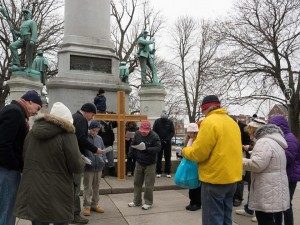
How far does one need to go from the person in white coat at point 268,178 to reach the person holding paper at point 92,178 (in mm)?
2731

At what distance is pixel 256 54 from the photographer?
28.4 m

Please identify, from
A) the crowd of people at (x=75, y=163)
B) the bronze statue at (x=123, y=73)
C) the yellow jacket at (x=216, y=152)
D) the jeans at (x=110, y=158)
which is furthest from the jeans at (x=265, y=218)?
the bronze statue at (x=123, y=73)

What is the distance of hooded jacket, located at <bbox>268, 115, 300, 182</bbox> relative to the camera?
4.84 metres

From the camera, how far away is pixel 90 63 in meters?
12.0

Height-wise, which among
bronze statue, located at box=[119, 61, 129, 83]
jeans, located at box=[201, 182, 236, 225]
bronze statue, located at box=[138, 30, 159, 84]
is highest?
bronze statue, located at box=[138, 30, 159, 84]

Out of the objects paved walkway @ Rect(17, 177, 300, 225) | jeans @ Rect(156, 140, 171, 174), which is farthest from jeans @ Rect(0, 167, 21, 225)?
jeans @ Rect(156, 140, 171, 174)

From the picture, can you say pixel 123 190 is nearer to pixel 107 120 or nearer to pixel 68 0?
pixel 107 120

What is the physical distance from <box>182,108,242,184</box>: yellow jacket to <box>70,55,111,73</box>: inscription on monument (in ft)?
28.0

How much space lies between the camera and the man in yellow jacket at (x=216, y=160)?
13.0 feet

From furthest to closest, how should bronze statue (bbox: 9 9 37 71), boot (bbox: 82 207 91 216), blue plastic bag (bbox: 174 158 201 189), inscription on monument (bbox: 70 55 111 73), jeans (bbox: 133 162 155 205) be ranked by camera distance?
bronze statue (bbox: 9 9 37 71)
inscription on monument (bbox: 70 55 111 73)
jeans (bbox: 133 162 155 205)
boot (bbox: 82 207 91 216)
blue plastic bag (bbox: 174 158 201 189)

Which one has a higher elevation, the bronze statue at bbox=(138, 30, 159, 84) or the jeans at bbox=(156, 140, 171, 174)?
the bronze statue at bbox=(138, 30, 159, 84)

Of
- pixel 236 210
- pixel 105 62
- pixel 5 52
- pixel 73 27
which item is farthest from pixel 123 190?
pixel 5 52

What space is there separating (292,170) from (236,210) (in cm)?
195

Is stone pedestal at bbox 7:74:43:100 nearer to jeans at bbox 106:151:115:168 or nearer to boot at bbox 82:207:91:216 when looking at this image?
jeans at bbox 106:151:115:168
